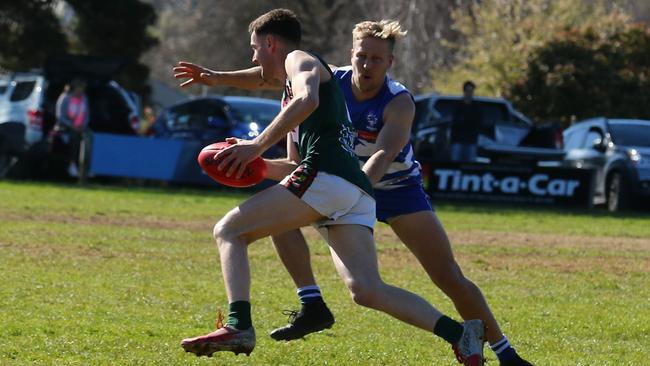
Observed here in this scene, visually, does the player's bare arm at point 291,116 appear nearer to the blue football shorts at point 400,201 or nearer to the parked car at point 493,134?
the blue football shorts at point 400,201

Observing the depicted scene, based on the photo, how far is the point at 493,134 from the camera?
24734 millimetres

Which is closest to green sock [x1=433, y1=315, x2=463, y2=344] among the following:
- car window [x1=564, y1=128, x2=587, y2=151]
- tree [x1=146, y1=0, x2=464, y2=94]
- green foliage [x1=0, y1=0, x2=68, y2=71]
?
car window [x1=564, y1=128, x2=587, y2=151]

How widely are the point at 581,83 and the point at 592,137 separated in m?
6.98

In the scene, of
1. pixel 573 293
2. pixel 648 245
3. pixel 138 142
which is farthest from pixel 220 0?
pixel 573 293

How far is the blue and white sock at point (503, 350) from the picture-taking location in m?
7.69

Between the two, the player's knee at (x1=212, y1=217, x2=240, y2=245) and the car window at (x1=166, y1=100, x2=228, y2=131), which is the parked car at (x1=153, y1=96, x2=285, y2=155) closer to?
the car window at (x1=166, y1=100, x2=228, y2=131)

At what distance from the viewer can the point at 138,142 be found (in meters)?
24.2

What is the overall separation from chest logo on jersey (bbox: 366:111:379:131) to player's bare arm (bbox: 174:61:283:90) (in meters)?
0.52

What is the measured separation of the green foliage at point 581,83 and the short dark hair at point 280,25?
976 inches

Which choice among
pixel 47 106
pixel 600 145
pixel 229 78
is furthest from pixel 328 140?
pixel 47 106

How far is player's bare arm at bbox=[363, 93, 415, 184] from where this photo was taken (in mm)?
7328

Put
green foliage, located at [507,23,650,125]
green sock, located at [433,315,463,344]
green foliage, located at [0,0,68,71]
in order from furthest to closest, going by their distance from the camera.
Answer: green foliage, located at [0,0,68,71], green foliage, located at [507,23,650,125], green sock, located at [433,315,463,344]

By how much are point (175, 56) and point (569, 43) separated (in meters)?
33.5

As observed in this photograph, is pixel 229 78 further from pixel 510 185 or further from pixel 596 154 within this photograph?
pixel 596 154
